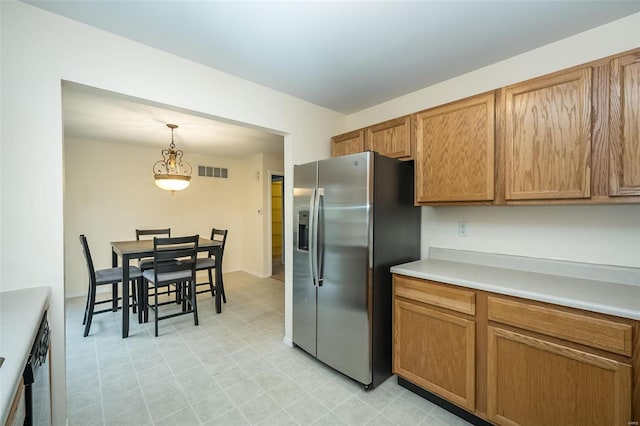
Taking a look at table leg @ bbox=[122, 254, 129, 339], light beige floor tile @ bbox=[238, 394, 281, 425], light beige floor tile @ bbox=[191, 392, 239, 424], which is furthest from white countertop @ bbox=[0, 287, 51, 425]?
table leg @ bbox=[122, 254, 129, 339]

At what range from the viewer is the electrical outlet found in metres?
2.20

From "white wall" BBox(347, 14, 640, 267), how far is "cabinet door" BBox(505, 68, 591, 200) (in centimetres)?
35

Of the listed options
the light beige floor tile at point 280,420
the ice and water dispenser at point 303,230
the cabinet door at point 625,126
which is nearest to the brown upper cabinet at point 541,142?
the cabinet door at point 625,126

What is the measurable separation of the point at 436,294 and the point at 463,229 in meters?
0.74

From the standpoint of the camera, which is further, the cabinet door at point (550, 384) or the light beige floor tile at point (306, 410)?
the light beige floor tile at point (306, 410)

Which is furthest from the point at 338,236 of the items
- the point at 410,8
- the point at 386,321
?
the point at 410,8

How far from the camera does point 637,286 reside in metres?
1.51

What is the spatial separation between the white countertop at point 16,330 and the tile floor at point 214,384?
0.96 metres

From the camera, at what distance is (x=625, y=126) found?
1.35m

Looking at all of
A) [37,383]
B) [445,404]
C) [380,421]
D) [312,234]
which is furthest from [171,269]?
[445,404]

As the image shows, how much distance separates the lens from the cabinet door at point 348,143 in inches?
103

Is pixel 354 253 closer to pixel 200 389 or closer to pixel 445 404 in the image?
pixel 445 404

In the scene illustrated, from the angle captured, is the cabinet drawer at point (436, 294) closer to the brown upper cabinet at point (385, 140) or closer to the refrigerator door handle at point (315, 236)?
the refrigerator door handle at point (315, 236)

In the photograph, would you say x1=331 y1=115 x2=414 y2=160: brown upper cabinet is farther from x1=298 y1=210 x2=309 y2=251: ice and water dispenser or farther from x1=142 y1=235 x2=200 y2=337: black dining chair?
x1=142 y1=235 x2=200 y2=337: black dining chair
